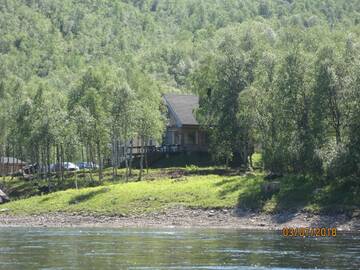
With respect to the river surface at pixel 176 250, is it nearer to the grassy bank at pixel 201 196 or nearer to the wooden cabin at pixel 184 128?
the grassy bank at pixel 201 196

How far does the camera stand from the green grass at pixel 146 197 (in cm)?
6669

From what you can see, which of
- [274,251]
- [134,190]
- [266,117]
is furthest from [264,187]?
[274,251]

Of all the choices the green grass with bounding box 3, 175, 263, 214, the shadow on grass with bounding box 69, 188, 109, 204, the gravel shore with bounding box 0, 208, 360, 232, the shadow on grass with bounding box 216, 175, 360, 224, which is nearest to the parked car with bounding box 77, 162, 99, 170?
the green grass with bounding box 3, 175, 263, 214

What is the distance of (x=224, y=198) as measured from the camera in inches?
2581

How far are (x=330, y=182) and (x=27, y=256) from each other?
1111 inches

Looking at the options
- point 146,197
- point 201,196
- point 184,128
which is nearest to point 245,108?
point 201,196

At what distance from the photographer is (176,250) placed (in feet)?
144

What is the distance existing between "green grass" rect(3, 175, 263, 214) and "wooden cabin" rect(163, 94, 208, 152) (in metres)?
23.3

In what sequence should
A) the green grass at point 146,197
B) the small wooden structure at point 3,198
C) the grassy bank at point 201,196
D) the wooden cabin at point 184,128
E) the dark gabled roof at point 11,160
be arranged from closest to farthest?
the grassy bank at point 201,196
the green grass at point 146,197
the small wooden structure at point 3,198
the wooden cabin at point 184,128
the dark gabled roof at point 11,160

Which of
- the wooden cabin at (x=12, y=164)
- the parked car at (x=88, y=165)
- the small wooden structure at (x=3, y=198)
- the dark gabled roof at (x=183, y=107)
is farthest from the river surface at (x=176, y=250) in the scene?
the wooden cabin at (x=12, y=164)

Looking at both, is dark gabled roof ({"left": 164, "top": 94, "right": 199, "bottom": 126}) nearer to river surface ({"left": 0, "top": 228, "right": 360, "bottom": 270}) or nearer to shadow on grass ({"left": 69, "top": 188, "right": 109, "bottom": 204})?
shadow on grass ({"left": 69, "top": 188, "right": 109, "bottom": 204})
